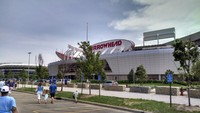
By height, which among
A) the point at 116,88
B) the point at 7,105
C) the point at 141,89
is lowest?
the point at 116,88

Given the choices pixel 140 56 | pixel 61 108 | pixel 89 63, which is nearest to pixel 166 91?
pixel 89 63

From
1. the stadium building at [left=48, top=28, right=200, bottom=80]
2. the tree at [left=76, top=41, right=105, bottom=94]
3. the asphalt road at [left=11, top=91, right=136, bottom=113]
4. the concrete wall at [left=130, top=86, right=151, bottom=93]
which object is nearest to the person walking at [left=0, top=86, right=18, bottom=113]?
the asphalt road at [left=11, top=91, right=136, bottom=113]

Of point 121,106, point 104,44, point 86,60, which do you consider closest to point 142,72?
point 86,60


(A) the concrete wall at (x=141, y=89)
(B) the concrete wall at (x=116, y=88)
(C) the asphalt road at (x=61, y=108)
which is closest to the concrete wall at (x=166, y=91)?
(A) the concrete wall at (x=141, y=89)

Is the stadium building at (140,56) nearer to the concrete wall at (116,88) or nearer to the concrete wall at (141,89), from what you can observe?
the concrete wall at (116,88)

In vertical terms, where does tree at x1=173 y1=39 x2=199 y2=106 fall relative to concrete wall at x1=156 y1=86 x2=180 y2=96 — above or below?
above

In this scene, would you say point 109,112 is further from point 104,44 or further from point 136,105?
point 104,44

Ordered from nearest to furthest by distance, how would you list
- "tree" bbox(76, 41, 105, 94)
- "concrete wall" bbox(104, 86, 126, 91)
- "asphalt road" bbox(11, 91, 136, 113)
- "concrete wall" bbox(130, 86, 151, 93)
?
"asphalt road" bbox(11, 91, 136, 113)
"tree" bbox(76, 41, 105, 94)
"concrete wall" bbox(130, 86, 151, 93)
"concrete wall" bbox(104, 86, 126, 91)

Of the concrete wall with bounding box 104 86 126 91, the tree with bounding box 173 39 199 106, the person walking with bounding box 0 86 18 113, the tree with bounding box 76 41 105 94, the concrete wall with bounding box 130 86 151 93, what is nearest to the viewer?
the person walking with bounding box 0 86 18 113

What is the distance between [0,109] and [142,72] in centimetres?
5123

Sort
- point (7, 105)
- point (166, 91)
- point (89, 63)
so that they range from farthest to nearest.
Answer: point (166, 91) < point (89, 63) < point (7, 105)

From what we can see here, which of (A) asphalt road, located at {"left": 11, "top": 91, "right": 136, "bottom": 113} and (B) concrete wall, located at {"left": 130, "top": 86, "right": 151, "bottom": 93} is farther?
(B) concrete wall, located at {"left": 130, "top": 86, "right": 151, "bottom": 93}

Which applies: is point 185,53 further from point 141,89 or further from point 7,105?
point 141,89

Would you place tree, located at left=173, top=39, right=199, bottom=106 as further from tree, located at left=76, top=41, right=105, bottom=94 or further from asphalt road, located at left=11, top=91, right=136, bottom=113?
tree, located at left=76, top=41, right=105, bottom=94
